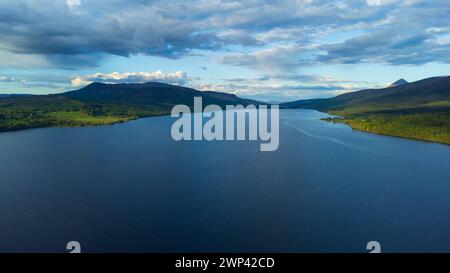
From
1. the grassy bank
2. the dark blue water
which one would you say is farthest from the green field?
the grassy bank

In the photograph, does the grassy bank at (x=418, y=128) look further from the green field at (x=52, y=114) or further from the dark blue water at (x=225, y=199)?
the green field at (x=52, y=114)

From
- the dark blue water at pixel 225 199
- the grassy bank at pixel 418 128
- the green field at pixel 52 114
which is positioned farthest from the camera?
the green field at pixel 52 114

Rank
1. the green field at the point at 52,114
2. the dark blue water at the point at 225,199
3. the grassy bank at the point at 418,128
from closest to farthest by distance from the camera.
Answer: the dark blue water at the point at 225,199 < the grassy bank at the point at 418,128 < the green field at the point at 52,114

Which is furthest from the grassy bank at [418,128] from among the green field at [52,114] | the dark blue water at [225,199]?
the green field at [52,114]

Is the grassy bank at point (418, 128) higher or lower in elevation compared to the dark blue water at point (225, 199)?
higher

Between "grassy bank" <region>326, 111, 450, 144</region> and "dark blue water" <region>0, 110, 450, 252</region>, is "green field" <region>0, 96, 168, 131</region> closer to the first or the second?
"dark blue water" <region>0, 110, 450, 252</region>

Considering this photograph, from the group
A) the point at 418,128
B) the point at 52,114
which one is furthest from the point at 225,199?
the point at 52,114

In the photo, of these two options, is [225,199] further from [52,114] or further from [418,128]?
[52,114]
